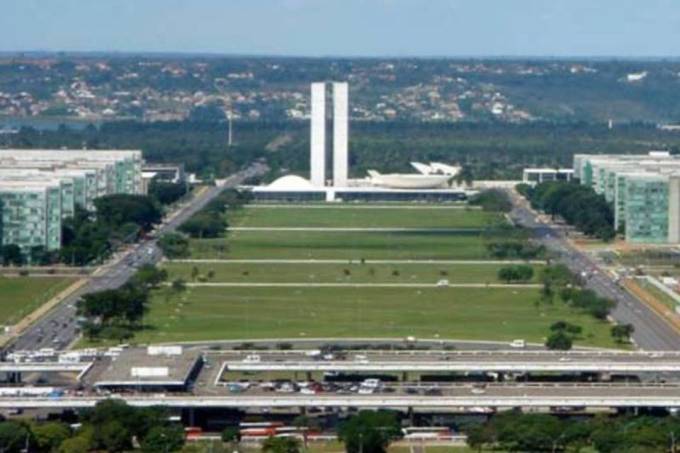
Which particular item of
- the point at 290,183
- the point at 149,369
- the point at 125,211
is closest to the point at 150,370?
the point at 149,369

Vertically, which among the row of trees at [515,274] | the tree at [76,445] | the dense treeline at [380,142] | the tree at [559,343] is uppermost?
the tree at [76,445]

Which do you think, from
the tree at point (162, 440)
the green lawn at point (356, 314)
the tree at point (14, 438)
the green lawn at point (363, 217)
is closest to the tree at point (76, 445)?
the tree at point (14, 438)

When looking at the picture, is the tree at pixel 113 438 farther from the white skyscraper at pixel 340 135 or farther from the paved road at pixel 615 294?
the white skyscraper at pixel 340 135

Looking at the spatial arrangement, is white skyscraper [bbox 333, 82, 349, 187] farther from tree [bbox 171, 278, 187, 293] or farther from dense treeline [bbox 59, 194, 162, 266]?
tree [bbox 171, 278, 187, 293]

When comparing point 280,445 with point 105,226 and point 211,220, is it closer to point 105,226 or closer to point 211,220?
point 105,226

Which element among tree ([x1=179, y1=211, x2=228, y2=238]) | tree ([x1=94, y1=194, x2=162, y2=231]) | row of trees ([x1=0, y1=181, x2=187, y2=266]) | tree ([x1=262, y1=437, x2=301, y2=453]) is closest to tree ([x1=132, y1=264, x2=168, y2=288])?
row of trees ([x1=0, y1=181, x2=187, y2=266])
